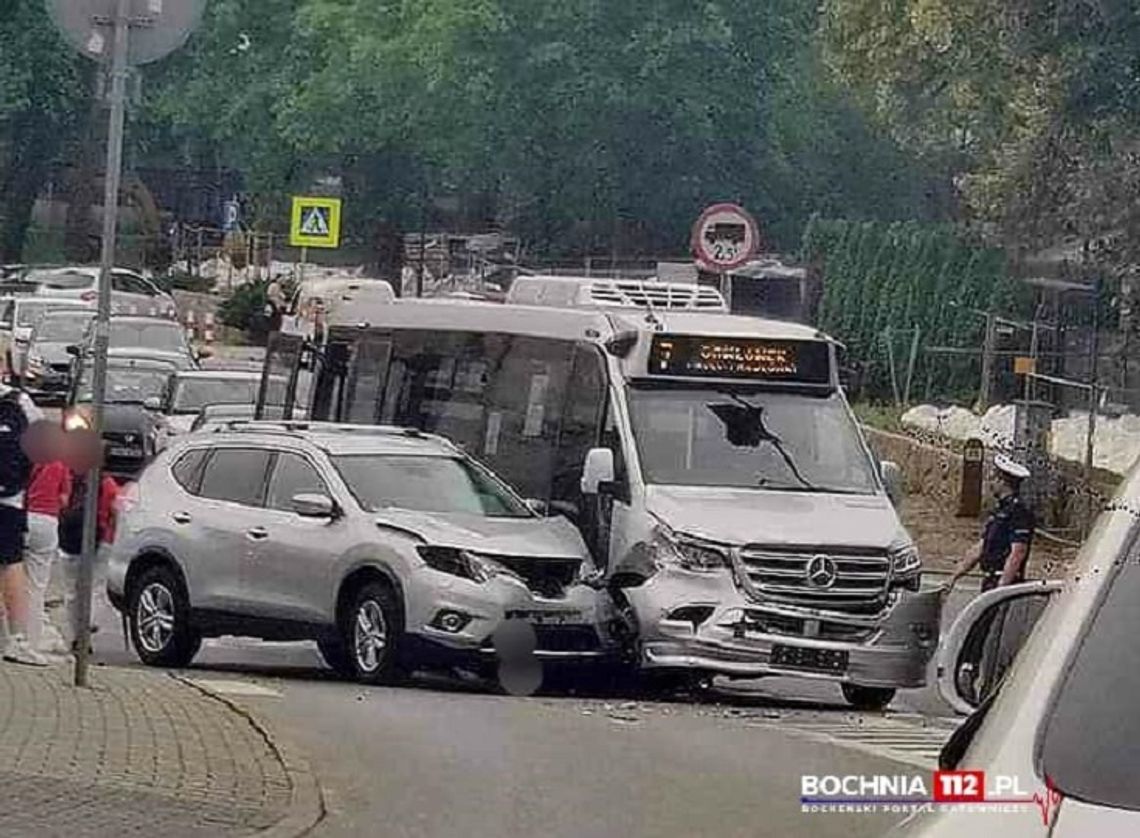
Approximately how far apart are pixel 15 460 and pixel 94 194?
4475 centimetres

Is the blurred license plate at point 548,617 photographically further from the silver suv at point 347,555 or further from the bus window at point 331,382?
the bus window at point 331,382

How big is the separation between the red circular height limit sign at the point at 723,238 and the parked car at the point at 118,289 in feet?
65.9

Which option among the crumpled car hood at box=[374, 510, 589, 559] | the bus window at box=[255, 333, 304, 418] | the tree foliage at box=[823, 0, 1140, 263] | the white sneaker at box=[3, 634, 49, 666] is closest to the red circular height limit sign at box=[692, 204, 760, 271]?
the bus window at box=[255, 333, 304, 418]

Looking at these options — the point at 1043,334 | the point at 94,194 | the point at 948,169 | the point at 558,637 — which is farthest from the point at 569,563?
the point at 94,194

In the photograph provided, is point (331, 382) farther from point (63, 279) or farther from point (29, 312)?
point (63, 279)

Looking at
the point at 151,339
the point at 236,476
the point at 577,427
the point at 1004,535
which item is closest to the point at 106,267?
the point at 236,476

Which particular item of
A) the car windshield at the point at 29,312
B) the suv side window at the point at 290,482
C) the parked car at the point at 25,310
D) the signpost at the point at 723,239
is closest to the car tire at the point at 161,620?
the suv side window at the point at 290,482

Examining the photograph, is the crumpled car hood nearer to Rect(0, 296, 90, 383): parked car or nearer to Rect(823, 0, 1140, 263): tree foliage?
Rect(823, 0, 1140, 263): tree foliage

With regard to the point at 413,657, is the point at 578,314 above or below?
above

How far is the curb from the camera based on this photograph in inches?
367

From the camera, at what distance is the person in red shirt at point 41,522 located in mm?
14266

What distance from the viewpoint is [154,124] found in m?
53.9

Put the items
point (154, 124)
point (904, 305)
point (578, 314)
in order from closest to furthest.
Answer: point (578, 314) < point (904, 305) < point (154, 124)

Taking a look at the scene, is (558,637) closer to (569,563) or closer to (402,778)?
(569,563)
